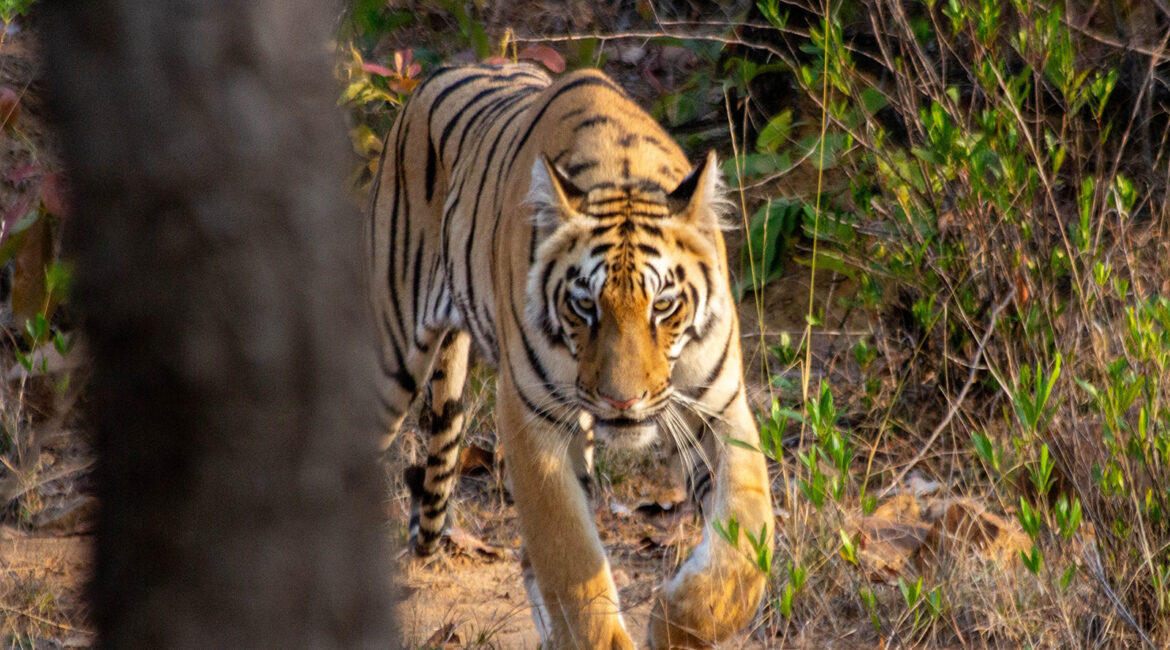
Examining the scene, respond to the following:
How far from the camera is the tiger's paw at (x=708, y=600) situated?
11.0 feet

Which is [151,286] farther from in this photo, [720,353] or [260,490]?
[720,353]

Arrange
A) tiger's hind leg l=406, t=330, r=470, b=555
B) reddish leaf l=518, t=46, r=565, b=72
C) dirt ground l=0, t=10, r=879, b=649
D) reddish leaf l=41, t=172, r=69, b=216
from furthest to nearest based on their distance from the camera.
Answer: reddish leaf l=518, t=46, r=565, b=72
reddish leaf l=41, t=172, r=69, b=216
tiger's hind leg l=406, t=330, r=470, b=555
dirt ground l=0, t=10, r=879, b=649

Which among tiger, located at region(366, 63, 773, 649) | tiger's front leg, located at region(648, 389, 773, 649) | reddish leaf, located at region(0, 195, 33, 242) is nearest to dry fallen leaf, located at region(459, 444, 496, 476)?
tiger, located at region(366, 63, 773, 649)

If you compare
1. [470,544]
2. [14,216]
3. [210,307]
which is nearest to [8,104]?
[14,216]

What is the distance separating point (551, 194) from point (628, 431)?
2.21ft

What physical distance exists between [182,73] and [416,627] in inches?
115

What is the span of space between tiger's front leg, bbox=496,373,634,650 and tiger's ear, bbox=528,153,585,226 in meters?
0.51

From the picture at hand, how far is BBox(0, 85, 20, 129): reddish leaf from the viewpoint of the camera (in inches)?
213

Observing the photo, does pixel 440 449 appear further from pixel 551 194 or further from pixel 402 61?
pixel 402 61

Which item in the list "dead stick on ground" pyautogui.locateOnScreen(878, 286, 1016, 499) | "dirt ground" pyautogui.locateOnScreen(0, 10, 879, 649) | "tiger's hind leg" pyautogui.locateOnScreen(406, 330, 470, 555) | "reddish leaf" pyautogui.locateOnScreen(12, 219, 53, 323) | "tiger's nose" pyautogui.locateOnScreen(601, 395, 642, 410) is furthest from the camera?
"reddish leaf" pyautogui.locateOnScreen(12, 219, 53, 323)

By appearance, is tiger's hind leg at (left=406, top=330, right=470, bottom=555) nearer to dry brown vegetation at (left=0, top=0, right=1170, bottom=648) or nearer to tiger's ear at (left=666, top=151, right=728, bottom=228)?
dry brown vegetation at (left=0, top=0, right=1170, bottom=648)

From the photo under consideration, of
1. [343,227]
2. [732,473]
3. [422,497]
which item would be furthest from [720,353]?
[343,227]

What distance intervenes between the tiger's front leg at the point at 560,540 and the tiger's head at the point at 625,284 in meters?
0.16

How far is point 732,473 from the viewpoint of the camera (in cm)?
360
